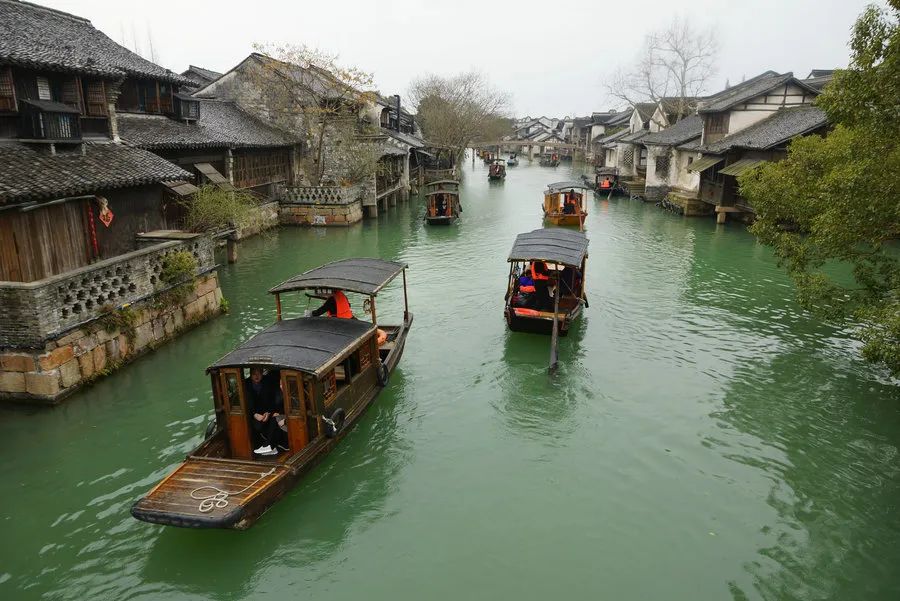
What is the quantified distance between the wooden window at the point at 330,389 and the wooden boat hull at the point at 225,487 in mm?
646

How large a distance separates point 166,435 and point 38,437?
2.12 metres

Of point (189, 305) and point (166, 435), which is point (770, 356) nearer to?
point (166, 435)

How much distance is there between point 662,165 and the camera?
45.0 meters

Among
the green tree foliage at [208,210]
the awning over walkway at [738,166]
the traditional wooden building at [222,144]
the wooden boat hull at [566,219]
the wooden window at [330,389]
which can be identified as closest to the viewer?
the wooden window at [330,389]

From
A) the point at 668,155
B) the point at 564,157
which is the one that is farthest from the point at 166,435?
the point at 564,157

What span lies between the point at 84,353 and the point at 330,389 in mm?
5874

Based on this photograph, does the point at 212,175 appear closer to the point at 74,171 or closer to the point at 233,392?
the point at 74,171

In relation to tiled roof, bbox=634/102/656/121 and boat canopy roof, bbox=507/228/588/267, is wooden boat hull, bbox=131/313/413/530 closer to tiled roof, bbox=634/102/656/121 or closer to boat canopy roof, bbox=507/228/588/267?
boat canopy roof, bbox=507/228/588/267

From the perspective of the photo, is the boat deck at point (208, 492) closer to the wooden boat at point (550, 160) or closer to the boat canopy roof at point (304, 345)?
the boat canopy roof at point (304, 345)

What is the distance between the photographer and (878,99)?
32.2 ft

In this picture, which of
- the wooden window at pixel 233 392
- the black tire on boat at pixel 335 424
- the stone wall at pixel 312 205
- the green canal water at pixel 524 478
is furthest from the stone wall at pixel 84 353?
the stone wall at pixel 312 205

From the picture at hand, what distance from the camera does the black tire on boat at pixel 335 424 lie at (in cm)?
984

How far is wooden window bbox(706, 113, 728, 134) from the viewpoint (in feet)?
119

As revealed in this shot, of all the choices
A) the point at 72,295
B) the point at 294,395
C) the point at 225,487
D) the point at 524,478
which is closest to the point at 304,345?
the point at 294,395
